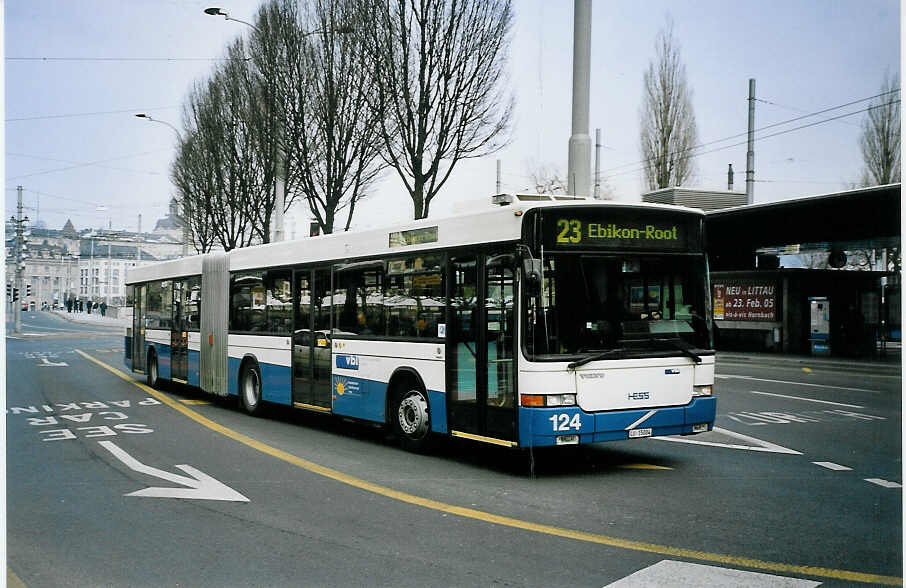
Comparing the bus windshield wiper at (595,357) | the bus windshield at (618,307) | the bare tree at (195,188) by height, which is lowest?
the bus windshield wiper at (595,357)

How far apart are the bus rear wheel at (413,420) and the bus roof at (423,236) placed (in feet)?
5.68

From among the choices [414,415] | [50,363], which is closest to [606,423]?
[414,415]

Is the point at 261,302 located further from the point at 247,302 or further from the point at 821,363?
the point at 821,363

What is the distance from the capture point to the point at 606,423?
9133 millimetres

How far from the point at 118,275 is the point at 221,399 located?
9534 cm

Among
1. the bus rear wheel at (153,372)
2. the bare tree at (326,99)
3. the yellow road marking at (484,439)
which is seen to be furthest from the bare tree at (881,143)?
the bus rear wheel at (153,372)

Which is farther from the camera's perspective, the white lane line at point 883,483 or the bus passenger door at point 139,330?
the bus passenger door at point 139,330

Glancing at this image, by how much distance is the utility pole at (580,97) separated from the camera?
13.2 m

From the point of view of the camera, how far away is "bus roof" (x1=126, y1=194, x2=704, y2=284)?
30.8ft

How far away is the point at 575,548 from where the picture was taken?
6.46m

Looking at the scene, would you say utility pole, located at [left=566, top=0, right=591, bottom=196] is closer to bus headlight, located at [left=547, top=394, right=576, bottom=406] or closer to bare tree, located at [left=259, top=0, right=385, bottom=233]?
bus headlight, located at [left=547, top=394, right=576, bottom=406]

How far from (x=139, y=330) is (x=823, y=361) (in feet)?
64.8

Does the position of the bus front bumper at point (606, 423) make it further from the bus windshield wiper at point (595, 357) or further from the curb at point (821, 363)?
the curb at point (821, 363)

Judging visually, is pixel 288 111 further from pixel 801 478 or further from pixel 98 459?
pixel 801 478
